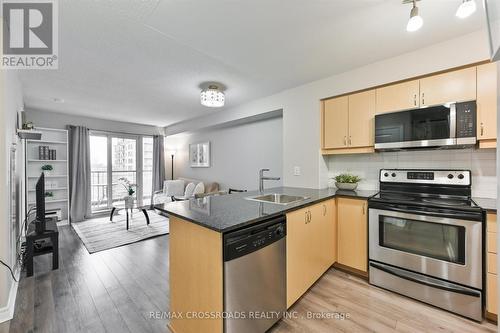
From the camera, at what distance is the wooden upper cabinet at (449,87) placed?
6.29 ft

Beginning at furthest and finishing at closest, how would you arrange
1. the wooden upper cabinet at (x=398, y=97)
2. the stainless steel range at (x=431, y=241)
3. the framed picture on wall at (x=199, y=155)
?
the framed picture on wall at (x=199, y=155), the wooden upper cabinet at (x=398, y=97), the stainless steel range at (x=431, y=241)

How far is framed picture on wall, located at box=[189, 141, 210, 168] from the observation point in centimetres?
539

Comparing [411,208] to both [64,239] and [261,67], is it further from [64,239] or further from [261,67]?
[64,239]

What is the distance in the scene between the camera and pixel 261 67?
2502mm

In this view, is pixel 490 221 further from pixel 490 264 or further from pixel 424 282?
pixel 424 282

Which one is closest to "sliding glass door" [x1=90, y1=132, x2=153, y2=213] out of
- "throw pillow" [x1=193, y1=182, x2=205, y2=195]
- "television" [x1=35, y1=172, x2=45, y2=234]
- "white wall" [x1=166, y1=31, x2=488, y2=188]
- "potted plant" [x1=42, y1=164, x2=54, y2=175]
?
"potted plant" [x1=42, y1=164, x2=54, y2=175]

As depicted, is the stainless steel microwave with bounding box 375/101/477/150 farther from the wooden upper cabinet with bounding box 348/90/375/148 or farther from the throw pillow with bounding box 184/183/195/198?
the throw pillow with bounding box 184/183/195/198

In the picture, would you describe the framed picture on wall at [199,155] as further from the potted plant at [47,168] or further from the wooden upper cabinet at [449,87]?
the wooden upper cabinet at [449,87]

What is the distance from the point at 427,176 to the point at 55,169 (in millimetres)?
6588

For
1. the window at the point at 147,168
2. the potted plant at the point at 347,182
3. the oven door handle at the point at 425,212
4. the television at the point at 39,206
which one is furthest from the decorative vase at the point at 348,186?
the window at the point at 147,168

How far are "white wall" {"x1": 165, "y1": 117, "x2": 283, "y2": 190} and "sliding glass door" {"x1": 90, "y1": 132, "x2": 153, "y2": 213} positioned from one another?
53.9 inches

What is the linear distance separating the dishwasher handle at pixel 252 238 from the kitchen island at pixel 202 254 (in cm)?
4

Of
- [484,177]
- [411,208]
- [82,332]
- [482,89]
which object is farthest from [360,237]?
[82,332]

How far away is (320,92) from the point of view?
2.87m
